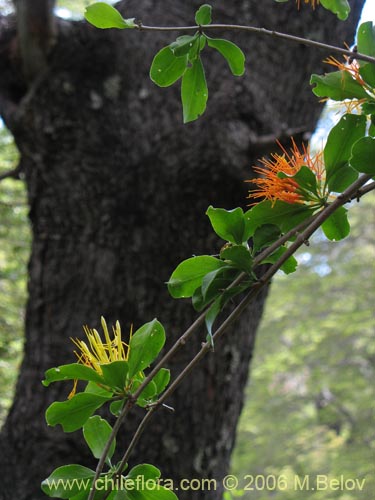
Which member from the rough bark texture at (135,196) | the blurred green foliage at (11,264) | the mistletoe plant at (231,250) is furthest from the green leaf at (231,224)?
the blurred green foliage at (11,264)

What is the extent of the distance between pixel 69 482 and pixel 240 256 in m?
0.33

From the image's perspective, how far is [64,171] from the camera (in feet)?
4.90

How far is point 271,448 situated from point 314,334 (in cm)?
157

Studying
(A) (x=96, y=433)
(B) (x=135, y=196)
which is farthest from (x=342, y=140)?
(B) (x=135, y=196)

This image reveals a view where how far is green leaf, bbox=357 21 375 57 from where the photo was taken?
2.28ft

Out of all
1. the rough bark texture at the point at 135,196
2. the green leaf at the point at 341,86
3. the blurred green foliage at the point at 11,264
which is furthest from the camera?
the blurred green foliage at the point at 11,264

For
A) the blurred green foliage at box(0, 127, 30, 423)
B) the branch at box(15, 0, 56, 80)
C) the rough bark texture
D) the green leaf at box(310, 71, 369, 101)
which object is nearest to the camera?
the green leaf at box(310, 71, 369, 101)

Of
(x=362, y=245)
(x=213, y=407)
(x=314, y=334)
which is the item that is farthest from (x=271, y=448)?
(x=213, y=407)

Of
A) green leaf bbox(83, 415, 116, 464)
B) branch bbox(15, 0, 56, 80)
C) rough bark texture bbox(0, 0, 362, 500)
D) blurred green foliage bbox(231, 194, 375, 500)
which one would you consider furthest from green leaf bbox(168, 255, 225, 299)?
blurred green foliage bbox(231, 194, 375, 500)

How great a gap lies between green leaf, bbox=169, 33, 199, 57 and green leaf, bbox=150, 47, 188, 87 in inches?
1.5

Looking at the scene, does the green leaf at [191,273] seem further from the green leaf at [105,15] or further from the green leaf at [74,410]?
the green leaf at [105,15]

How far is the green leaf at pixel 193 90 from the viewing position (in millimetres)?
788

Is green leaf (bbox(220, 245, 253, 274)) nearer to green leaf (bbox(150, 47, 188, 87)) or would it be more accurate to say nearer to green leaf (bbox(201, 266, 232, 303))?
green leaf (bbox(201, 266, 232, 303))

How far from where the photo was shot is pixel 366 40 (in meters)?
0.70
